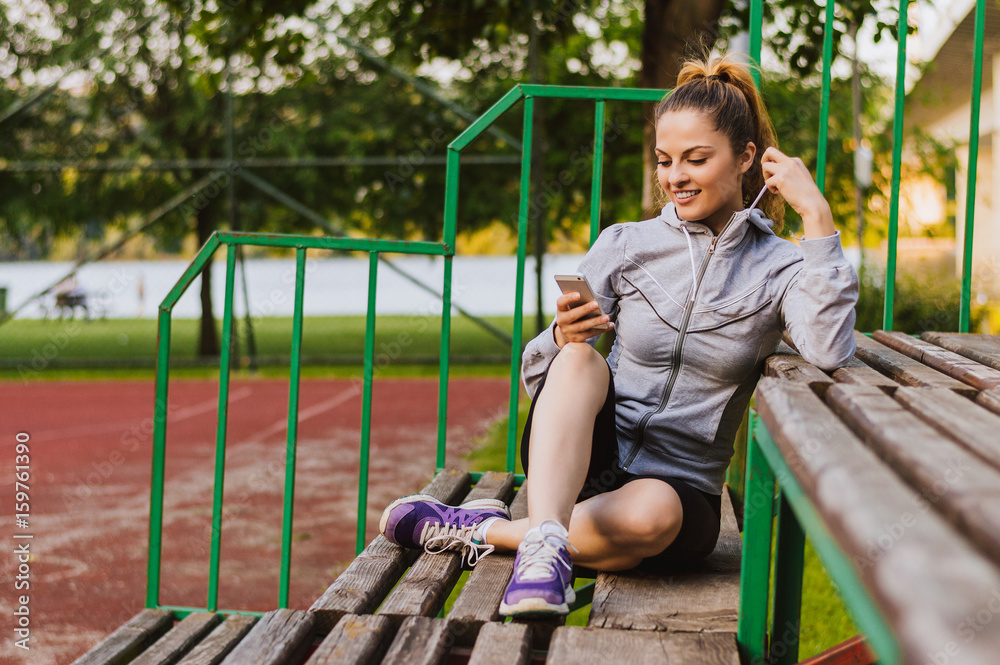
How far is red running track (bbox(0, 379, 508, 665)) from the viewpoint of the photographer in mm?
3285

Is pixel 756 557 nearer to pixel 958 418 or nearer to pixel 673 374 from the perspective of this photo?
pixel 958 418

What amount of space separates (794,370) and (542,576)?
55cm

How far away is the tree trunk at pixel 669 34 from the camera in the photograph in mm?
4039

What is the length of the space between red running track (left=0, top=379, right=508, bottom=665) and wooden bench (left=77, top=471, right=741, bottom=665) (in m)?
1.43

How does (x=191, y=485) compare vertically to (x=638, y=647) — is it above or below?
below

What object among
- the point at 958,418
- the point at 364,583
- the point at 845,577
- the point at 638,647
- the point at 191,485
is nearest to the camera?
the point at 845,577

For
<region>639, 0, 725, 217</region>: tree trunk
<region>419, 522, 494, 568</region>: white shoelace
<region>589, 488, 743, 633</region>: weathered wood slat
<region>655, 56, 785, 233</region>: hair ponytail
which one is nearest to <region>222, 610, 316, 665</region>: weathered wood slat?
<region>419, 522, 494, 568</region>: white shoelace

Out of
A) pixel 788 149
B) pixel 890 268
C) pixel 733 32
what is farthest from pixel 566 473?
pixel 788 149

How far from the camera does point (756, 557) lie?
51.3 inches

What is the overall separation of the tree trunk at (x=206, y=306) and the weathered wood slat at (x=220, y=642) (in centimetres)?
912

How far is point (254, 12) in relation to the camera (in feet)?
17.3

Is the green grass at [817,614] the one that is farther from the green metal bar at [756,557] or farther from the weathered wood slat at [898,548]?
the weathered wood slat at [898,548]

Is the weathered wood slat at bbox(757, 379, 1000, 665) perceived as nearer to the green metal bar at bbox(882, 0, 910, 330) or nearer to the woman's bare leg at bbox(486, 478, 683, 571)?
the woman's bare leg at bbox(486, 478, 683, 571)

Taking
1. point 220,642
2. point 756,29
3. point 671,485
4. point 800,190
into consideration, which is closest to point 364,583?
point 220,642
